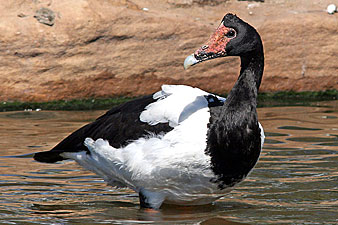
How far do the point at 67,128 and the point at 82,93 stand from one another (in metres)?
1.26

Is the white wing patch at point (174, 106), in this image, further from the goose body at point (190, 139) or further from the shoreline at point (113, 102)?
the shoreline at point (113, 102)

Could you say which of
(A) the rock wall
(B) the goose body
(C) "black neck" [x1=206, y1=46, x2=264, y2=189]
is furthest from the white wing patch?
(A) the rock wall

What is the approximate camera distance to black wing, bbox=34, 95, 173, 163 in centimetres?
559

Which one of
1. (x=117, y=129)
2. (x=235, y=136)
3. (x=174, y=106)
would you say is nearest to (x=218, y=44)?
(x=174, y=106)

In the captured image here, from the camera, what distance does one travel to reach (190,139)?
17.1 feet

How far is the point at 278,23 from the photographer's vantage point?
399 inches

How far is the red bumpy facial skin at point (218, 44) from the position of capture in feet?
18.1

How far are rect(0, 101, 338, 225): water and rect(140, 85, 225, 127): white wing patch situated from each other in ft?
2.40

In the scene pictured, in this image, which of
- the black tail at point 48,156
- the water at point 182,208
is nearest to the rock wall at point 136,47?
the water at point 182,208

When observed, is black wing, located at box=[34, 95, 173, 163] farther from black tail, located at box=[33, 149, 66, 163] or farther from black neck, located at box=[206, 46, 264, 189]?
black neck, located at box=[206, 46, 264, 189]

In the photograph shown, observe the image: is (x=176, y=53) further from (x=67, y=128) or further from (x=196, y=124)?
(x=196, y=124)

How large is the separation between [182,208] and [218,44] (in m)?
1.33

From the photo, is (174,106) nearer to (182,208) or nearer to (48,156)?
(182,208)

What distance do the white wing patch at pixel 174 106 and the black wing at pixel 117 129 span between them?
54 millimetres
